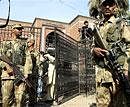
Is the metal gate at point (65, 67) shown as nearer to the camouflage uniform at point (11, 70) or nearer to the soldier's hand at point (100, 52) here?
the camouflage uniform at point (11, 70)

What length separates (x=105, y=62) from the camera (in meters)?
4.99

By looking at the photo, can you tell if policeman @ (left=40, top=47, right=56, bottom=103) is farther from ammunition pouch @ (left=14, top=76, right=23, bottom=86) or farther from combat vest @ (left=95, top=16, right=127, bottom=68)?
combat vest @ (left=95, top=16, right=127, bottom=68)

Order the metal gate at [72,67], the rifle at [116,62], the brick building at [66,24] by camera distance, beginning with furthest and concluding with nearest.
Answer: the brick building at [66,24]
the metal gate at [72,67]
the rifle at [116,62]

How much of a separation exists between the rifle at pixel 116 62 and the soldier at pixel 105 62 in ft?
0.17

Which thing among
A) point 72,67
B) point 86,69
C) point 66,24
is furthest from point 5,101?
point 66,24

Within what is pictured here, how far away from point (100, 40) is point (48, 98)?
20.1ft

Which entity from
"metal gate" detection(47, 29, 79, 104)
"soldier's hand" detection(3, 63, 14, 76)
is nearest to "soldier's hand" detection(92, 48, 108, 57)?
"soldier's hand" detection(3, 63, 14, 76)

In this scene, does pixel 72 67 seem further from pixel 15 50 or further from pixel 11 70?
pixel 11 70

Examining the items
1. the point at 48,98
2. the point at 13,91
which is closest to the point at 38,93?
the point at 48,98

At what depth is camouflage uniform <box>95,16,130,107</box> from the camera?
4996 millimetres

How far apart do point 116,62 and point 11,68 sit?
11.0 feet

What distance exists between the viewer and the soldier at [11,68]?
763 centimetres

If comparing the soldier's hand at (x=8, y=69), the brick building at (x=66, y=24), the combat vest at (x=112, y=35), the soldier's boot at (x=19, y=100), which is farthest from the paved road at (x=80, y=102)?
the brick building at (x=66, y=24)

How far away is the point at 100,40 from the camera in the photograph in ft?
16.4
